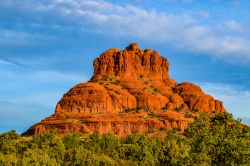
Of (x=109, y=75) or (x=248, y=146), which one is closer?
(x=248, y=146)

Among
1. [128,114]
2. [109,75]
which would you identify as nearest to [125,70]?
[109,75]

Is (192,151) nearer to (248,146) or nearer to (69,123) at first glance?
(248,146)

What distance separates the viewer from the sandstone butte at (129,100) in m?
149

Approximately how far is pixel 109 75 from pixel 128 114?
99.8 ft

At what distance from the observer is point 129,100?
168 metres

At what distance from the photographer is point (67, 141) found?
10981 cm

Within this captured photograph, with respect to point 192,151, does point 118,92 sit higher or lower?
higher

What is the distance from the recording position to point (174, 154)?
54938mm

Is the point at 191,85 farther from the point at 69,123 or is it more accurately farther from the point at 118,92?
the point at 69,123

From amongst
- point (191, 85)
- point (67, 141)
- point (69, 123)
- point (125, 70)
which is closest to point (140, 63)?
point (125, 70)

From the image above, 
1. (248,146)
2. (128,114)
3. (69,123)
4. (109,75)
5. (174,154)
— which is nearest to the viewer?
A: (174,154)

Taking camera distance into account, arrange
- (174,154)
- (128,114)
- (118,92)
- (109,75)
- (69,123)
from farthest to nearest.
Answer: (109,75) → (118,92) → (128,114) → (69,123) → (174,154)

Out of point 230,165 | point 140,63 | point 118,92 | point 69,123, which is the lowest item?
point 230,165

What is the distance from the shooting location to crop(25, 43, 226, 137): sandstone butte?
5876 inches
